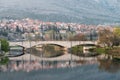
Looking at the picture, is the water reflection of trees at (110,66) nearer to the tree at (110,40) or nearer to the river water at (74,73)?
the river water at (74,73)

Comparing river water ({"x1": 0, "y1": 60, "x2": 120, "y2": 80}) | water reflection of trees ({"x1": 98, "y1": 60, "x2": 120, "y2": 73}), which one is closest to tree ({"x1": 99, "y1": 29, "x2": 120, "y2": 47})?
water reflection of trees ({"x1": 98, "y1": 60, "x2": 120, "y2": 73})

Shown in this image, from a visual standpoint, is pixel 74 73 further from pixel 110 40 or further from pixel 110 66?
pixel 110 40

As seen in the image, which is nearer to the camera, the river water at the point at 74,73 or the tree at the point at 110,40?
the river water at the point at 74,73

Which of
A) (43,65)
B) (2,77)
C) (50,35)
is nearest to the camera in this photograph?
(2,77)

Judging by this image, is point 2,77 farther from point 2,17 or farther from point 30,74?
point 2,17

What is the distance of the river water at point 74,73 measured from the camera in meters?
34.2

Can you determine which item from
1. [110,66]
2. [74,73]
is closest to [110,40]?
[110,66]

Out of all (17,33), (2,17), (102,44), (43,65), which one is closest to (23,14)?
(2,17)

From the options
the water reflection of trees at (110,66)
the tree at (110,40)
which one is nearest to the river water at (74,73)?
the water reflection of trees at (110,66)

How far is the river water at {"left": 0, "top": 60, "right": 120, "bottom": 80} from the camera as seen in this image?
1345 inches

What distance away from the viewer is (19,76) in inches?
1380

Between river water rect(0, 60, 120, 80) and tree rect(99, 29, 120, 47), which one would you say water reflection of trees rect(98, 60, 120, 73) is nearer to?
river water rect(0, 60, 120, 80)

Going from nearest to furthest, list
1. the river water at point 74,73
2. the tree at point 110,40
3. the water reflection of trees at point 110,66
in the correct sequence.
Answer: the river water at point 74,73, the water reflection of trees at point 110,66, the tree at point 110,40

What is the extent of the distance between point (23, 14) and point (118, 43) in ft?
417
